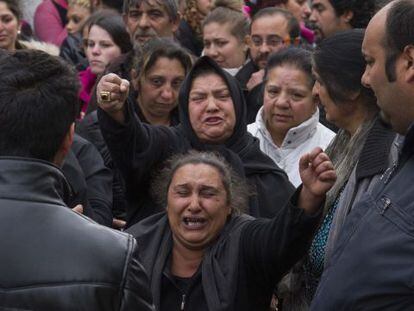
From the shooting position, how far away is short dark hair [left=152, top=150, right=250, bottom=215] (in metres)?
4.85

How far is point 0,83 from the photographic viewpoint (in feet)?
9.83

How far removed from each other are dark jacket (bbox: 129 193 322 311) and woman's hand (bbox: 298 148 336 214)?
0.19 feet

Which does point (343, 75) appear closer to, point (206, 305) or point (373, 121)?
point (373, 121)

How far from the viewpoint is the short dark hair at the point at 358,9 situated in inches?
267

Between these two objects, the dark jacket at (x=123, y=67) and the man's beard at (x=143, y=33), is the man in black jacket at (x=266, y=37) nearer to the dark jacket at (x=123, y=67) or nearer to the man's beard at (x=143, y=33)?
the man's beard at (x=143, y=33)

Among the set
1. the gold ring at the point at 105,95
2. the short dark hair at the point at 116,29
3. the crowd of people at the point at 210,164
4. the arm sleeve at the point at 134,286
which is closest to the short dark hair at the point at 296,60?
the crowd of people at the point at 210,164

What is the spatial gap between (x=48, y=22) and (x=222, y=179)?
209 inches

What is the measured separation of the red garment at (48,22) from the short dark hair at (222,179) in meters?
4.96

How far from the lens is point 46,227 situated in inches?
113

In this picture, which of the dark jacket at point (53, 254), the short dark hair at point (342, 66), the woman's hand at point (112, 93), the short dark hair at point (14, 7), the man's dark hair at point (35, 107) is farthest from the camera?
the short dark hair at point (14, 7)

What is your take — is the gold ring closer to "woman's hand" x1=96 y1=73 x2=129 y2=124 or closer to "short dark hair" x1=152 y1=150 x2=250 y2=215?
"woman's hand" x1=96 y1=73 x2=129 y2=124

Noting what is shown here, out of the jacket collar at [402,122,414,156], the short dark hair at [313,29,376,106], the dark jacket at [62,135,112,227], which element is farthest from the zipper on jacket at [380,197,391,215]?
the dark jacket at [62,135,112,227]

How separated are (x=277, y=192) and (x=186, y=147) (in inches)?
20.2

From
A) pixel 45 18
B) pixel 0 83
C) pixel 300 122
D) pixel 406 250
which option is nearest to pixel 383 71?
pixel 406 250
